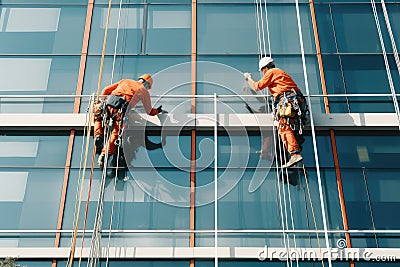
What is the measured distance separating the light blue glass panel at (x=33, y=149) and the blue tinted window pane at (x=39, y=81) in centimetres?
49

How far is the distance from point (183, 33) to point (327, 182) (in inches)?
148

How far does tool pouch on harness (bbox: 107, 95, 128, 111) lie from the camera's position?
28.6 ft

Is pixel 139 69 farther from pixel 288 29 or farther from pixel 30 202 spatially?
pixel 30 202

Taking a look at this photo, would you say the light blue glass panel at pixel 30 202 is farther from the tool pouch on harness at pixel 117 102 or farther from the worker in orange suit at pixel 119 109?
the tool pouch on harness at pixel 117 102

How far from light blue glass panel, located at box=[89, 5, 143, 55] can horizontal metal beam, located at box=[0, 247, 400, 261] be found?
369 centimetres

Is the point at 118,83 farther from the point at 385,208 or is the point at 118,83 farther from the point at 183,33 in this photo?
the point at 385,208

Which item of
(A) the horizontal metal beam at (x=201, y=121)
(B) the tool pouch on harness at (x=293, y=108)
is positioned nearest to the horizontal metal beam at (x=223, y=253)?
(B) the tool pouch on harness at (x=293, y=108)

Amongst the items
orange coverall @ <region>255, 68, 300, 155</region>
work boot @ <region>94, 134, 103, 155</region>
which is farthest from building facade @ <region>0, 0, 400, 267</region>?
orange coverall @ <region>255, 68, 300, 155</region>

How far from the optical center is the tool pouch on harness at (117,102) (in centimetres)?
870

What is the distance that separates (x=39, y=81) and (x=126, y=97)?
6.51 ft

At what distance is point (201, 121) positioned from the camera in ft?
30.3

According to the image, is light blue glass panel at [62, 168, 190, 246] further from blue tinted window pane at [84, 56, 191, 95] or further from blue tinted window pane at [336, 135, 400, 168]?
blue tinted window pane at [336, 135, 400, 168]

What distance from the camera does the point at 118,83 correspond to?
9.23 meters

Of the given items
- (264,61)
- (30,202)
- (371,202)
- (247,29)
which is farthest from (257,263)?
(247,29)
